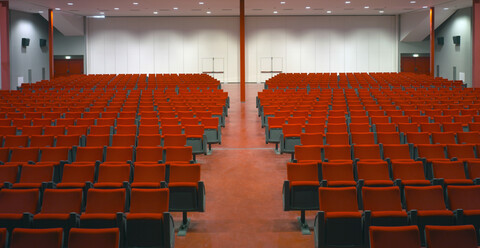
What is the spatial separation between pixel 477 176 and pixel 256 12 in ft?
69.6

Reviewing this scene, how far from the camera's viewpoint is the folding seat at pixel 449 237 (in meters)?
4.31

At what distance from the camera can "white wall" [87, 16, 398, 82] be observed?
28953 mm

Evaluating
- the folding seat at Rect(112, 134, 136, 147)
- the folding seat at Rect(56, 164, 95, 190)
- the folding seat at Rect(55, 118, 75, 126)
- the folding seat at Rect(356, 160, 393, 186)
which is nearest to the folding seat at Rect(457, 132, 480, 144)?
the folding seat at Rect(356, 160, 393, 186)

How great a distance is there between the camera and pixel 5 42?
68.6ft

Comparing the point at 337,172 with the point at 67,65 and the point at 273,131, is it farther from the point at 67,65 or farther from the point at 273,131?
the point at 67,65

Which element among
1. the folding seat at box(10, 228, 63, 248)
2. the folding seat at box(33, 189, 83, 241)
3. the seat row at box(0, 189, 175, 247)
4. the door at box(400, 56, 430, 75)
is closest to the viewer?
the folding seat at box(10, 228, 63, 248)

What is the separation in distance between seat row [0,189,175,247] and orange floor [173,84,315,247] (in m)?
0.60

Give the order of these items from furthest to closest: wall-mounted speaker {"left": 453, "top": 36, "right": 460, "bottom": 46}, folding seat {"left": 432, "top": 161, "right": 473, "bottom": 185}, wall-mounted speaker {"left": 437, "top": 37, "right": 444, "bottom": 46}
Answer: wall-mounted speaker {"left": 437, "top": 37, "right": 444, "bottom": 46}
wall-mounted speaker {"left": 453, "top": 36, "right": 460, "bottom": 46}
folding seat {"left": 432, "top": 161, "right": 473, "bottom": 185}

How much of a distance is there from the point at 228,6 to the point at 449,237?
20.6 m

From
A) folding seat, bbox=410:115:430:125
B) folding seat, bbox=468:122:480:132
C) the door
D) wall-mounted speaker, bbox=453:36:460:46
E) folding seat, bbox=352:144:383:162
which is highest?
wall-mounted speaker, bbox=453:36:460:46

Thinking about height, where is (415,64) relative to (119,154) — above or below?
above

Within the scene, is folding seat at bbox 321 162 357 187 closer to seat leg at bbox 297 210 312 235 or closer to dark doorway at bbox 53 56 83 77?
seat leg at bbox 297 210 312 235

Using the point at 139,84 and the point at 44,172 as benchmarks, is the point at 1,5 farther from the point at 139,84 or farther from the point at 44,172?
the point at 44,172

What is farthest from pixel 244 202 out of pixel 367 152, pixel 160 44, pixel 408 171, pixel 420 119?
pixel 160 44
